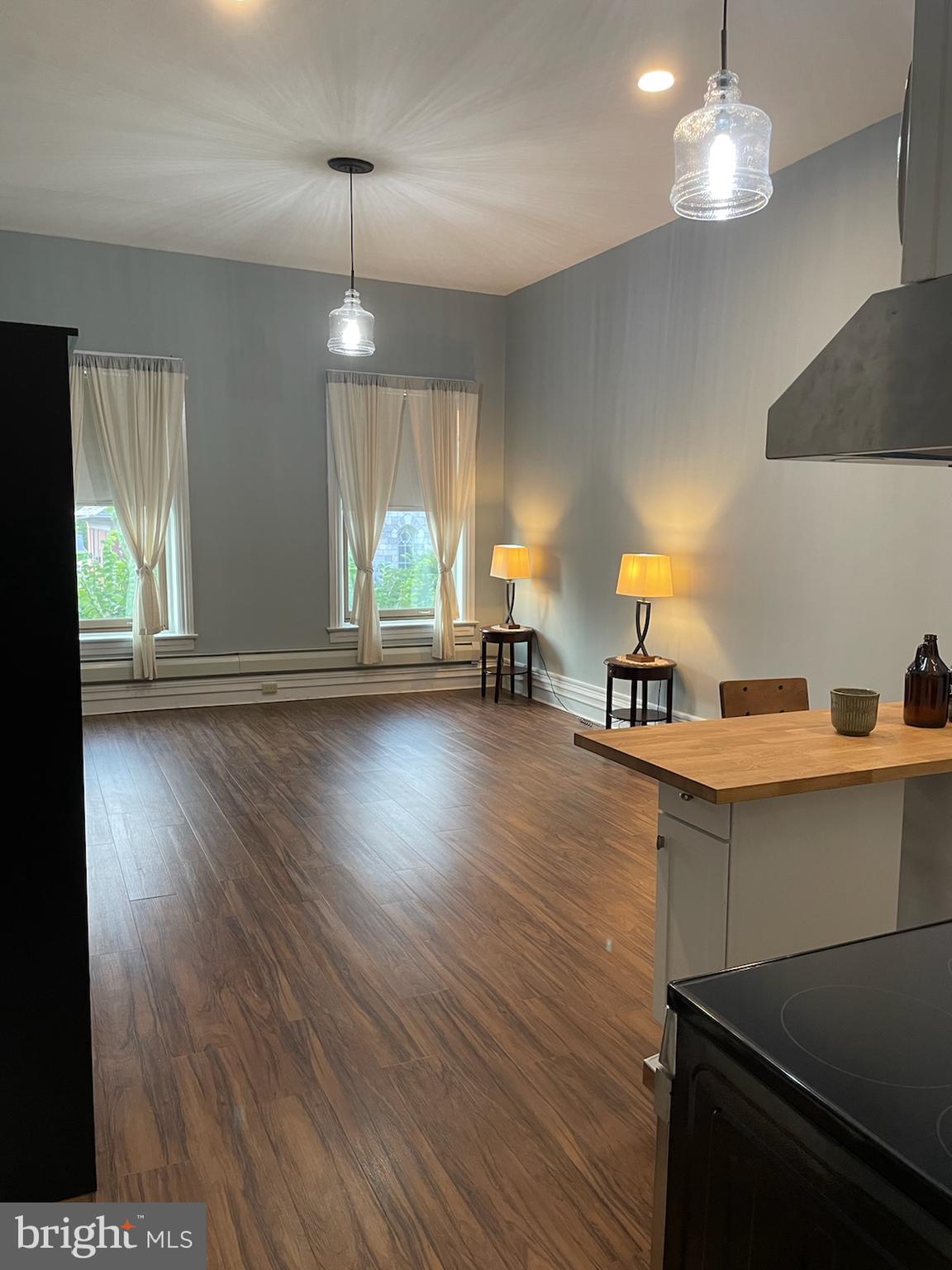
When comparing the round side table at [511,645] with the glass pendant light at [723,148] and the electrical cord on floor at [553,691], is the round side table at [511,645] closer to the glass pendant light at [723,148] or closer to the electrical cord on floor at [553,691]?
the electrical cord on floor at [553,691]

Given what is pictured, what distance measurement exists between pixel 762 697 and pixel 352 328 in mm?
3192

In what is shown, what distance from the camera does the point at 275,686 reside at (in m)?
7.09

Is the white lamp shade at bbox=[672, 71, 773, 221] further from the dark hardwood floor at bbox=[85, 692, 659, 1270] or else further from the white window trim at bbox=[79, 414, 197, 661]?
the white window trim at bbox=[79, 414, 197, 661]

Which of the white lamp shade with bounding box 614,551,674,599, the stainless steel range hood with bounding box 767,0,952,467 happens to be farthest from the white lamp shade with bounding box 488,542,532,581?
the stainless steel range hood with bounding box 767,0,952,467

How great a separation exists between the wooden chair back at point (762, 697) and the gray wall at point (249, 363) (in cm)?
461

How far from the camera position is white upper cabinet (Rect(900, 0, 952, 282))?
3.53ft

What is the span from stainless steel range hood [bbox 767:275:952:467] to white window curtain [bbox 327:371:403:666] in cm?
594

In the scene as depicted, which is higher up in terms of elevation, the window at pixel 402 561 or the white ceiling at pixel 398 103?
the white ceiling at pixel 398 103

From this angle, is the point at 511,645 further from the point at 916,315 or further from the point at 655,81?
the point at 916,315

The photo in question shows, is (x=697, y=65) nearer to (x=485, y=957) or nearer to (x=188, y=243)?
(x=485, y=957)

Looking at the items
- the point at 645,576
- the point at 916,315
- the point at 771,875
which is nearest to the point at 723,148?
the point at 916,315

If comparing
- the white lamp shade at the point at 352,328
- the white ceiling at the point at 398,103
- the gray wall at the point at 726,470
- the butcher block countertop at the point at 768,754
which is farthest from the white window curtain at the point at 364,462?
the butcher block countertop at the point at 768,754

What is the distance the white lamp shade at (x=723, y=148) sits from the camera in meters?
2.70

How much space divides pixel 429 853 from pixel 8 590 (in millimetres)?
2532
